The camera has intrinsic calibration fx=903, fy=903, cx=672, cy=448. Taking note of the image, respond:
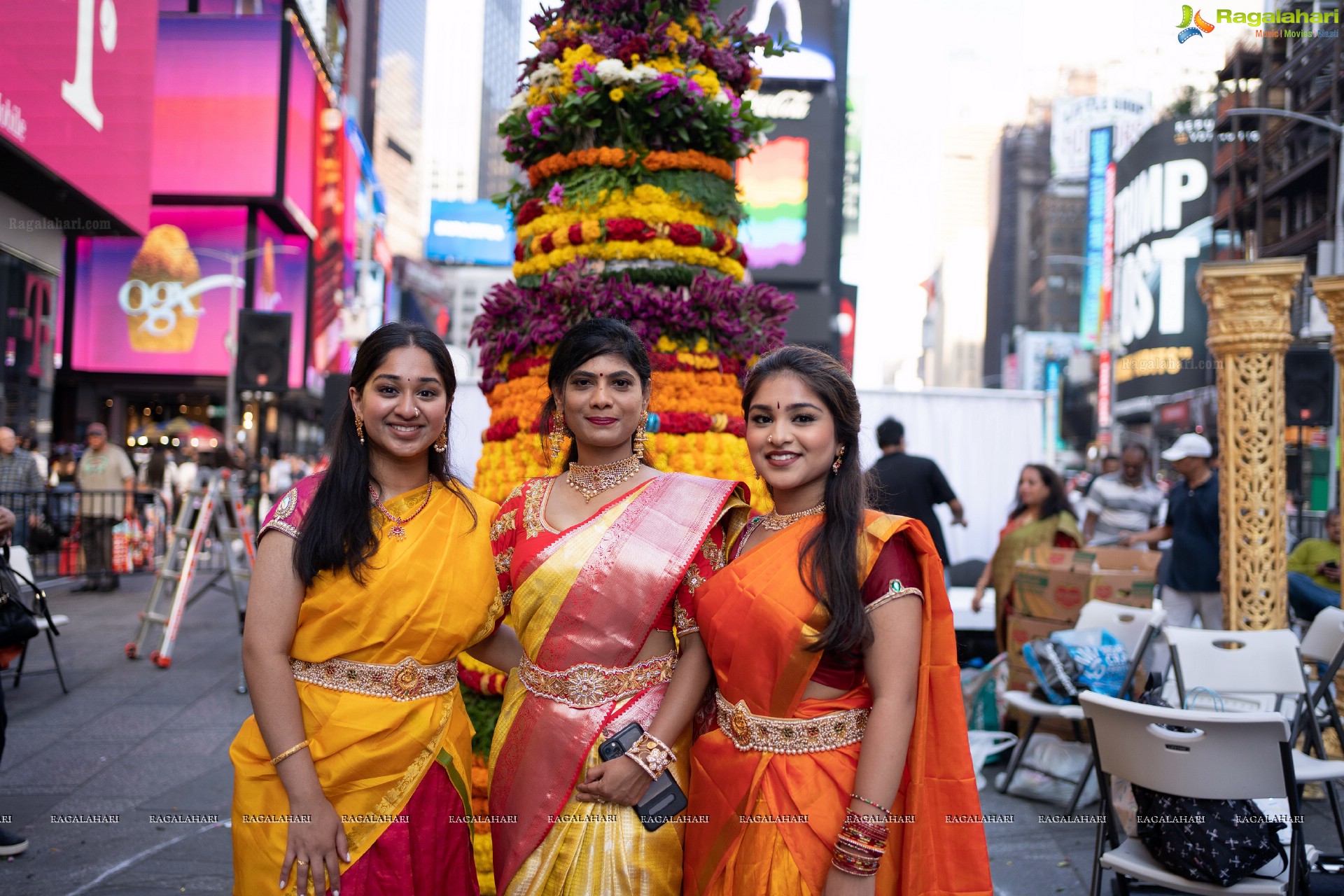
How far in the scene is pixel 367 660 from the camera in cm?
190

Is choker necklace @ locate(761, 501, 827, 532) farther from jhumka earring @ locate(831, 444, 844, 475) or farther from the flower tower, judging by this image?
the flower tower

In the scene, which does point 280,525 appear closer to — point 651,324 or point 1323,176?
point 651,324

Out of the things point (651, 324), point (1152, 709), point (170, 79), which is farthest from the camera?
point (170, 79)

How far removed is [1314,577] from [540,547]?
22.0ft

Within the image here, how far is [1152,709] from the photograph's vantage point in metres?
2.45

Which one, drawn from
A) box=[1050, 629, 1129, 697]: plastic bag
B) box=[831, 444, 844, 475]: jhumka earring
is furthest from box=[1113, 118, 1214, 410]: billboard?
box=[831, 444, 844, 475]: jhumka earring

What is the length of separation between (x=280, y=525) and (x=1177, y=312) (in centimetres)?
3143

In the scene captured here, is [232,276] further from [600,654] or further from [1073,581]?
[600,654]

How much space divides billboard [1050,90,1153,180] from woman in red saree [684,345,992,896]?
146ft

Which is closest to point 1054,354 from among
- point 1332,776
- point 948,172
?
point 1332,776

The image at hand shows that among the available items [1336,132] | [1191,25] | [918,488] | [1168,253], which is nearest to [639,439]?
[918,488]

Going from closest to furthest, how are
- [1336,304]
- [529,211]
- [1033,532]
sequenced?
[529,211] < [1336,304] < [1033,532]

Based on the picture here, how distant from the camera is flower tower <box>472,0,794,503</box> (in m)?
3.40

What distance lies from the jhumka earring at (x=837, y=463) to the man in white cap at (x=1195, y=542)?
4323 mm
